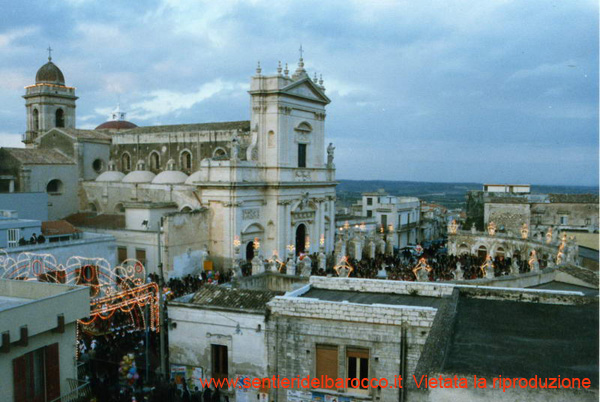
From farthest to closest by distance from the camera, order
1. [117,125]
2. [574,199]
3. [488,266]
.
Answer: [117,125], [574,199], [488,266]

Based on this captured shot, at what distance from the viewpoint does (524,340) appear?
722cm

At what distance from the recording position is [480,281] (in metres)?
20.2

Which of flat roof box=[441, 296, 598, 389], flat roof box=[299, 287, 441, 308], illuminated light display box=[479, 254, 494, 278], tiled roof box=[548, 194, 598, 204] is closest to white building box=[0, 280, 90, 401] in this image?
flat roof box=[299, 287, 441, 308]

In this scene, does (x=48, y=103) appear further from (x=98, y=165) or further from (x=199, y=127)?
(x=199, y=127)

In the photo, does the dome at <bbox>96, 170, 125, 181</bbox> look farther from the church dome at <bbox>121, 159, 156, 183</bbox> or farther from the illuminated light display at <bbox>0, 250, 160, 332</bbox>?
the illuminated light display at <bbox>0, 250, 160, 332</bbox>

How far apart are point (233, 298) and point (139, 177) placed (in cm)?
2644

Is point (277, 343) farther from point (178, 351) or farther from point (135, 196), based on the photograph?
point (135, 196)

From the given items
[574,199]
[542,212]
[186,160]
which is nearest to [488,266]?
[186,160]

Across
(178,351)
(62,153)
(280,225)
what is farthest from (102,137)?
(178,351)

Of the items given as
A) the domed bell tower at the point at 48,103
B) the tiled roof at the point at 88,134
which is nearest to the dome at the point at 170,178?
the tiled roof at the point at 88,134

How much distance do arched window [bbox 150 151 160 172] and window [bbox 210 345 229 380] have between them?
96.9ft

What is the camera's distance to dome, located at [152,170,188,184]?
37406mm

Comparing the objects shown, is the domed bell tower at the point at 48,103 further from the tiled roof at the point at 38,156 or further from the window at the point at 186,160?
the window at the point at 186,160

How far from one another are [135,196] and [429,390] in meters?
34.8
